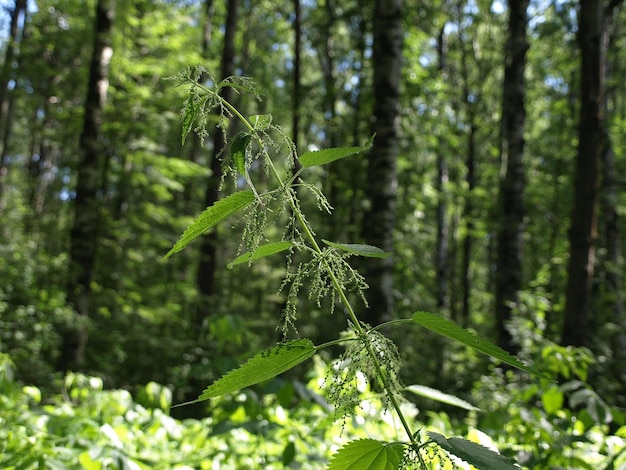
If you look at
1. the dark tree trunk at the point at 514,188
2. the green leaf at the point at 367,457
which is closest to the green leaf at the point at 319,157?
the green leaf at the point at 367,457

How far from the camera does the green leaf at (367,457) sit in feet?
2.82

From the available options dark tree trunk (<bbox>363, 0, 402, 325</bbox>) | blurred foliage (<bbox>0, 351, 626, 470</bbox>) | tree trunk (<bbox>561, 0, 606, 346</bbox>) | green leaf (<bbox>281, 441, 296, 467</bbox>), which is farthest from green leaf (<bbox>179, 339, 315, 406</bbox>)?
tree trunk (<bbox>561, 0, 606, 346</bbox>)

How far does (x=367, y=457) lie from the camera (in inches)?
34.3

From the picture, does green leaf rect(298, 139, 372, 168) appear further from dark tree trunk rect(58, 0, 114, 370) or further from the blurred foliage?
dark tree trunk rect(58, 0, 114, 370)

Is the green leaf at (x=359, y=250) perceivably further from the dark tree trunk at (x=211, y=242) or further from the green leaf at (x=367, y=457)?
the dark tree trunk at (x=211, y=242)

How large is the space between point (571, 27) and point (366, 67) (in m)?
7.78

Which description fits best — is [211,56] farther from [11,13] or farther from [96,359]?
[96,359]

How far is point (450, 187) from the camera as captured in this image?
11594 mm

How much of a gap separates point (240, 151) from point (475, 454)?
62cm

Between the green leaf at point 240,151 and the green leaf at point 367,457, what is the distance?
1.62 ft

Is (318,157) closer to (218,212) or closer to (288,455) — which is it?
(218,212)

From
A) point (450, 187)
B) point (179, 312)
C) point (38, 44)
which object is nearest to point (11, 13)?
point (38, 44)

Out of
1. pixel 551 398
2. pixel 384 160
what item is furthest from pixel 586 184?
pixel 551 398

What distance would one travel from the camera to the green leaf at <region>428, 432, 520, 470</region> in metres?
0.81
